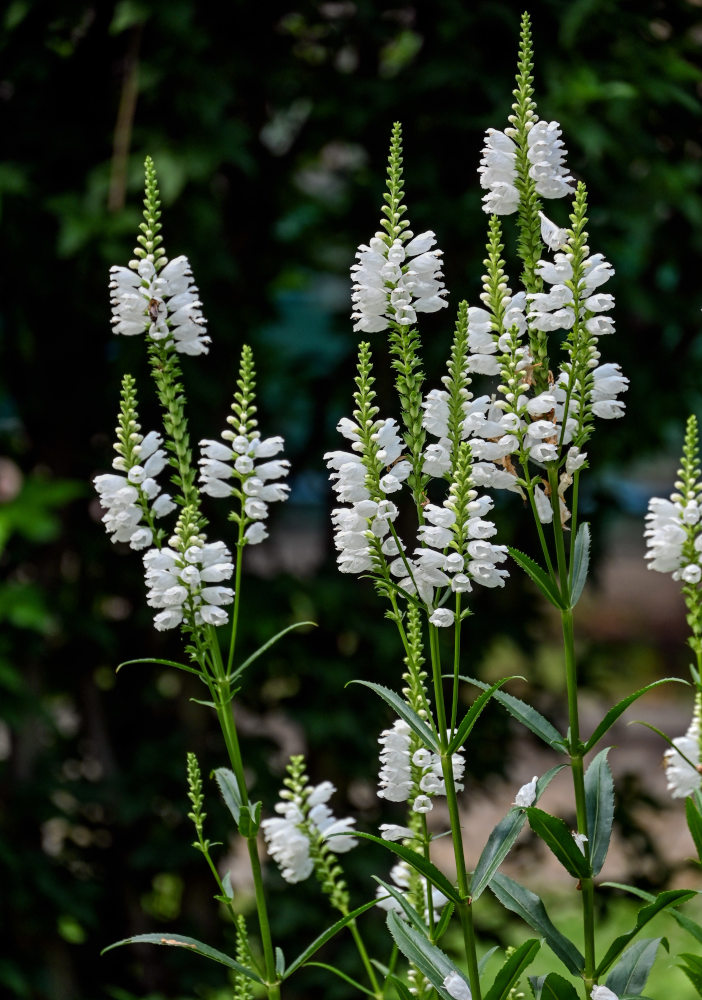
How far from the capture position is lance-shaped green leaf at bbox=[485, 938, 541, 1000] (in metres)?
1.53

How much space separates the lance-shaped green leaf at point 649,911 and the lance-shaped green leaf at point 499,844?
18cm

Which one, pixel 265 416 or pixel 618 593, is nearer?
pixel 265 416

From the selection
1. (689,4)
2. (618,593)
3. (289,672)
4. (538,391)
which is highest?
(689,4)

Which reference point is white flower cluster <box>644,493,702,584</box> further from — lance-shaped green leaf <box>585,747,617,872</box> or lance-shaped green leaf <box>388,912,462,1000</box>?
lance-shaped green leaf <box>388,912,462,1000</box>

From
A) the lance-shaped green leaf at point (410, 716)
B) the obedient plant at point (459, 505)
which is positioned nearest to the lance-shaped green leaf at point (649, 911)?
the obedient plant at point (459, 505)

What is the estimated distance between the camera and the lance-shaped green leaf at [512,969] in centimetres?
153

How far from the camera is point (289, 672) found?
4.11 m

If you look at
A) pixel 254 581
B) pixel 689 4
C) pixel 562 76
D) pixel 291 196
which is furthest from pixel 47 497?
pixel 689 4

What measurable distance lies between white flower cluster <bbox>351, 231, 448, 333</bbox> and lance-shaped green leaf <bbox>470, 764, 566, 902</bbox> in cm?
60

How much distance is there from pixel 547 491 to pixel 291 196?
2.88m

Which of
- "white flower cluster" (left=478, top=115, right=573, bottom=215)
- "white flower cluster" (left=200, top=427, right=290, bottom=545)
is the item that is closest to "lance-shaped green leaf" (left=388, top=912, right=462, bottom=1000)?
"white flower cluster" (left=200, top=427, right=290, bottom=545)

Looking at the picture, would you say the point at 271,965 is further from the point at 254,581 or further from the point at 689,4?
the point at 689,4

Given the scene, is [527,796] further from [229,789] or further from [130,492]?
[130,492]

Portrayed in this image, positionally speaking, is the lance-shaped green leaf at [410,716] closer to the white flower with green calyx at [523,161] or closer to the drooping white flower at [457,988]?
the drooping white flower at [457,988]
